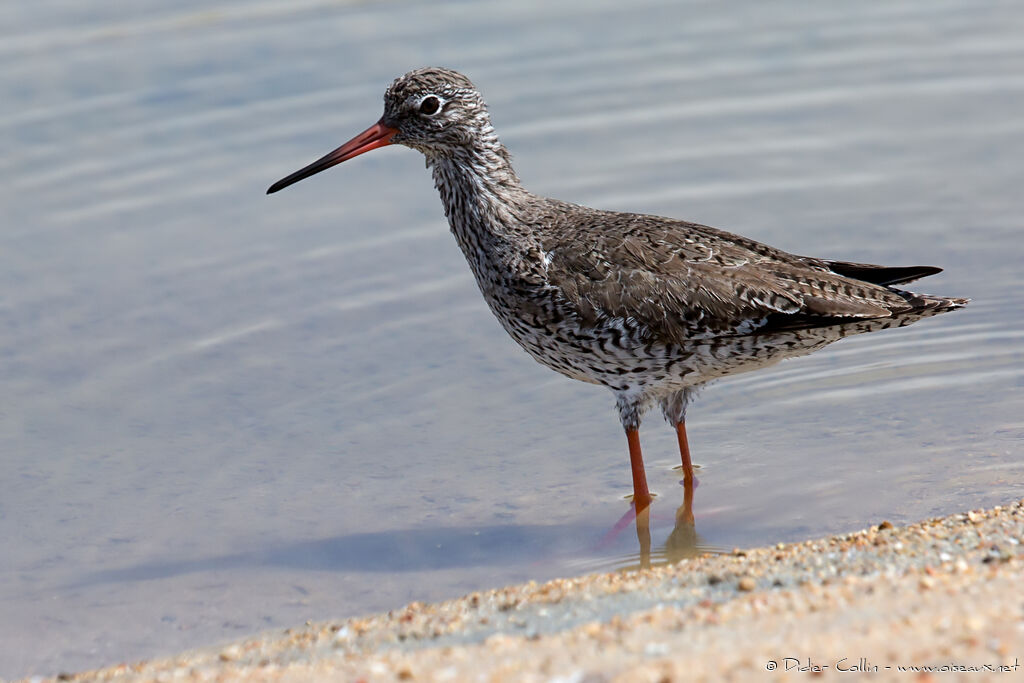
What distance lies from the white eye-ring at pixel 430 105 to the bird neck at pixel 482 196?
280 mm

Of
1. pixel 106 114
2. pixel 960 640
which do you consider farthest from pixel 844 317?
pixel 106 114

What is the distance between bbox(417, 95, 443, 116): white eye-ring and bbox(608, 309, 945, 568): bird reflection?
2185 millimetres

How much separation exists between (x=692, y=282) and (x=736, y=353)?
483 millimetres

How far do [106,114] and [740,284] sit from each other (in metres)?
8.39

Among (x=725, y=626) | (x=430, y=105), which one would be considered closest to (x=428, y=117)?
(x=430, y=105)

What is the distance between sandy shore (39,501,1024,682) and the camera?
4387mm

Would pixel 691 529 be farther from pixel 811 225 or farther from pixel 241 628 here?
pixel 811 225

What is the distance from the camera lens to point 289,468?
8391mm

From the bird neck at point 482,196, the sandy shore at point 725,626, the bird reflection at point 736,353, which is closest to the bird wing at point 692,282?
the bird reflection at point 736,353

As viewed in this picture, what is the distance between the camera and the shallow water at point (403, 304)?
24.5 ft

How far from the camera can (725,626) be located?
489 centimetres

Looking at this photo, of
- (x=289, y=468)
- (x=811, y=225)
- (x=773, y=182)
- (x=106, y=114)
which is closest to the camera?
(x=289, y=468)

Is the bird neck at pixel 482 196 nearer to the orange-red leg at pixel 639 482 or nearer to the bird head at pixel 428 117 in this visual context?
the bird head at pixel 428 117

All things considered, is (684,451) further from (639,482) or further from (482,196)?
(482,196)
